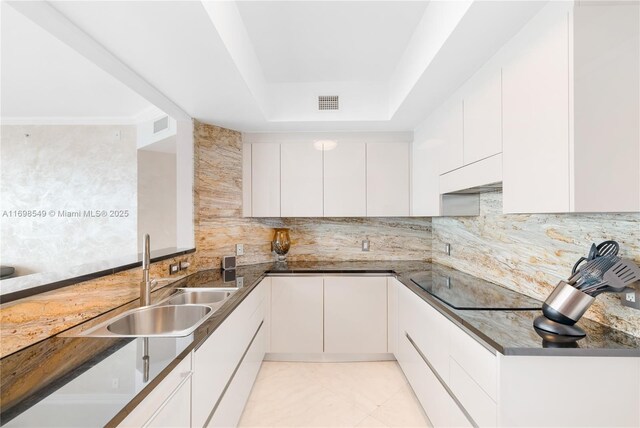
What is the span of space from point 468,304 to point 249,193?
2.16 meters

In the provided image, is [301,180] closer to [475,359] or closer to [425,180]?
[425,180]

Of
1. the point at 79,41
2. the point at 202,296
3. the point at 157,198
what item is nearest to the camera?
the point at 79,41

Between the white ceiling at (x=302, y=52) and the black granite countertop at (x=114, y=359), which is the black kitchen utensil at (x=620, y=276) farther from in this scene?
the white ceiling at (x=302, y=52)

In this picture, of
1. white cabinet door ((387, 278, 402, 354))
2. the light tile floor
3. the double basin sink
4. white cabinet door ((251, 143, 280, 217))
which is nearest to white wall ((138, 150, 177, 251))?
white cabinet door ((251, 143, 280, 217))

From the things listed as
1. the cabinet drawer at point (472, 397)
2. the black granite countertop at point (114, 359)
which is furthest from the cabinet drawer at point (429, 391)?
the black granite countertop at point (114, 359)

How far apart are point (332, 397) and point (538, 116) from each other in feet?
7.18

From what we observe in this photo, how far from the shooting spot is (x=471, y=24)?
1318 millimetres

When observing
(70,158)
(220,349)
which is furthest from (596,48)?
(70,158)

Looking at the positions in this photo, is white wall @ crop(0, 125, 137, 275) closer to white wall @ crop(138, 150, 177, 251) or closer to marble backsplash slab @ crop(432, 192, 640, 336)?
white wall @ crop(138, 150, 177, 251)

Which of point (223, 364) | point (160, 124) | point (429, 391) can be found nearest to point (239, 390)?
point (223, 364)

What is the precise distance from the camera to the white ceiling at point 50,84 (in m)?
2.03

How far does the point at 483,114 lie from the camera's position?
1.63 meters

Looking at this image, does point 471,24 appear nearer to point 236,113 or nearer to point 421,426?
point 236,113

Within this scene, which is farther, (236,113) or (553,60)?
(236,113)
